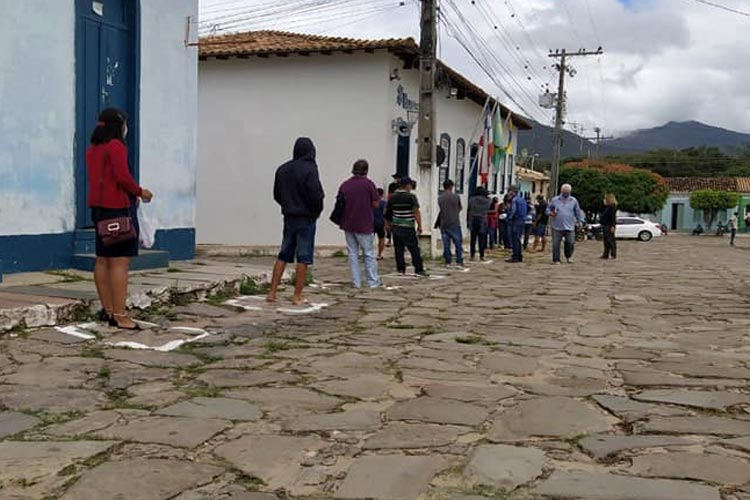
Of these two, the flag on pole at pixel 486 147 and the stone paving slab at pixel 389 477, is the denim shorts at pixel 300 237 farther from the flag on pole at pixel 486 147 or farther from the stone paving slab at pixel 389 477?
the flag on pole at pixel 486 147

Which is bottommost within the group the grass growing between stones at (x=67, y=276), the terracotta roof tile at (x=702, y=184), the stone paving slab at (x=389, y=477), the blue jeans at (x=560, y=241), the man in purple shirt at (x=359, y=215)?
the stone paving slab at (x=389, y=477)

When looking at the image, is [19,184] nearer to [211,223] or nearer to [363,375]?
[363,375]

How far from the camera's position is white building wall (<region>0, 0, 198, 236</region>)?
775 centimetres

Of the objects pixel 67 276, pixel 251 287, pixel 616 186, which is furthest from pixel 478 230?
pixel 616 186

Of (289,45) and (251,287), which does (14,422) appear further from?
(289,45)

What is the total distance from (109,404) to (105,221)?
6.97 ft

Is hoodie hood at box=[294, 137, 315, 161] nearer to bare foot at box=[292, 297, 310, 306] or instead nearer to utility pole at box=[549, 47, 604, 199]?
bare foot at box=[292, 297, 310, 306]

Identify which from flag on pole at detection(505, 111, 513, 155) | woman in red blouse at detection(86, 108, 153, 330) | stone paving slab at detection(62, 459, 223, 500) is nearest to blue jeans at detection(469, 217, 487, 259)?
woman in red blouse at detection(86, 108, 153, 330)

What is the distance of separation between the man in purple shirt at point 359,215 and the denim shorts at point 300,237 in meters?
1.70

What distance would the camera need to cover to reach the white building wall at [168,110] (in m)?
9.63

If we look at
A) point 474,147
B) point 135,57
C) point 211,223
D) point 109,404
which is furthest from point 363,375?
point 474,147

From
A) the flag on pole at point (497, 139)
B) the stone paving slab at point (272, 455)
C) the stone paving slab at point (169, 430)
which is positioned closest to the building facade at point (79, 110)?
the stone paving slab at point (169, 430)

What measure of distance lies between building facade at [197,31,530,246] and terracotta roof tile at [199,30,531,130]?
27 mm

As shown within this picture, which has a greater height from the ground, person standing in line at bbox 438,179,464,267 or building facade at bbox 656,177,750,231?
building facade at bbox 656,177,750,231
